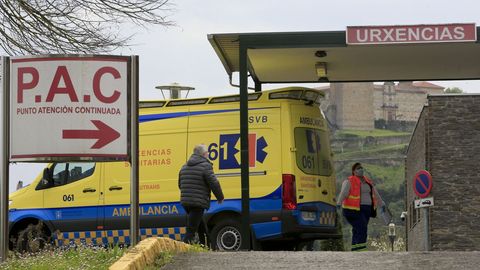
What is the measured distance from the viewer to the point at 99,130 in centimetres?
1109

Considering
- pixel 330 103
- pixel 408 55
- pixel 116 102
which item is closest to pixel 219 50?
pixel 408 55

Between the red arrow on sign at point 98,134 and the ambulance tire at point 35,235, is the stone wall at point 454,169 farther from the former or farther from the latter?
the red arrow on sign at point 98,134

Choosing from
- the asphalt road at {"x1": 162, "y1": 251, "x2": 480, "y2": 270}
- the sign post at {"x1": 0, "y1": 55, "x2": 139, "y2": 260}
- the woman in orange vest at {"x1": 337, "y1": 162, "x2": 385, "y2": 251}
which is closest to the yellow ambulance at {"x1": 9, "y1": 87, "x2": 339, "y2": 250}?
the woman in orange vest at {"x1": 337, "y1": 162, "x2": 385, "y2": 251}

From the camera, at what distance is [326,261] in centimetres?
1109

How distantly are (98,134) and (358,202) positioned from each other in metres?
7.73

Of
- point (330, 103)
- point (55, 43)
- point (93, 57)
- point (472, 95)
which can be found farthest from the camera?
point (330, 103)

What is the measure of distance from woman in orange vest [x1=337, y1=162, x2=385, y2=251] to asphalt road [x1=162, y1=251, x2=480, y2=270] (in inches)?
241

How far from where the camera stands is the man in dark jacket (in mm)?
15195

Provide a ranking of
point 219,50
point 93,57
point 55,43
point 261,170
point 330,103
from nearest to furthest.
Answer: point 93,57 → point 55,43 → point 261,170 → point 219,50 → point 330,103

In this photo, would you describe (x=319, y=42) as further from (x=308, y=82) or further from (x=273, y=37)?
(x=308, y=82)

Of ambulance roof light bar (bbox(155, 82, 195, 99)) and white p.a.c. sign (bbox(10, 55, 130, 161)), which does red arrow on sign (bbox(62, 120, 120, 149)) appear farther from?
ambulance roof light bar (bbox(155, 82, 195, 99))

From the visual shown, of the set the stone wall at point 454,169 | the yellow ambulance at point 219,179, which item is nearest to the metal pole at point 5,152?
the yellow ambulance at point 219,179

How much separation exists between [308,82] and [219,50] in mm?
4601

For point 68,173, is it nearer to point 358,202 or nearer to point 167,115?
point 167,115
